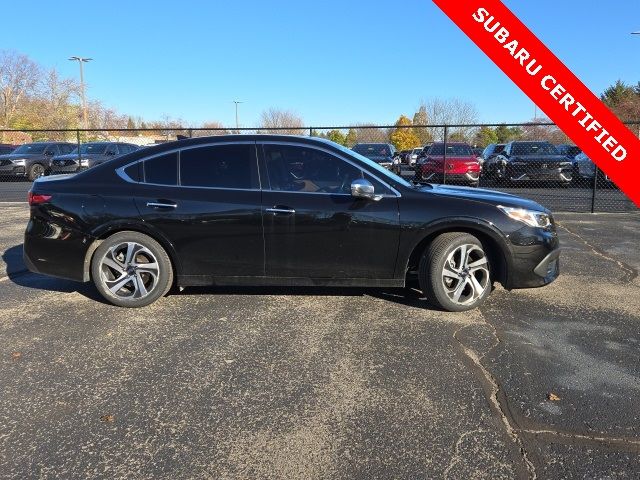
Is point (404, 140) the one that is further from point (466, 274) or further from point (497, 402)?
point (497, 402)

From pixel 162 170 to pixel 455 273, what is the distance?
2890 mm

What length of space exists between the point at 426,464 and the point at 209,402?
133cm

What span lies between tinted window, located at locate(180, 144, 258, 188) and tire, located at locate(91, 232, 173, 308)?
70 centimetres

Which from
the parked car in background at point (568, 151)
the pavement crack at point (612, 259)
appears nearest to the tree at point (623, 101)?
the parked car in background at point (568, 151)

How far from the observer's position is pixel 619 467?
7.75 feet

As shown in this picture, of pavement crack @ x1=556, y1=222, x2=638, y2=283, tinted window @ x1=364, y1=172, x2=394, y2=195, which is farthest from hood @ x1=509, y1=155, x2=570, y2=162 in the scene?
tinted window @ x1=364, y1=172, x2=394, y2=195

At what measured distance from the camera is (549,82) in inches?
159

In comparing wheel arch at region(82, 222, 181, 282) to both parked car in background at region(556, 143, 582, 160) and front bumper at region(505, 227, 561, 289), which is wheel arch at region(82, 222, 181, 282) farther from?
parked car in background at region(556, 143, 582, 160)

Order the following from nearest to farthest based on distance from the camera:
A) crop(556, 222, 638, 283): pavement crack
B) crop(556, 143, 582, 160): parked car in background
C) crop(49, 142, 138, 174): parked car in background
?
crop(556, 222, 638, 283): pavement crack → crop(556, 143, 582, 160): parked car in background → crop(49, 142, 138, 174): parked car in background

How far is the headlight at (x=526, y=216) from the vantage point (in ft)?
14.7

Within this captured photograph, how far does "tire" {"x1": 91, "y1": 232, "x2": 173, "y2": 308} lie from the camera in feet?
15.2

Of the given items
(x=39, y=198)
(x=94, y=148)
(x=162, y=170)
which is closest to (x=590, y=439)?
(x=162, y=170)

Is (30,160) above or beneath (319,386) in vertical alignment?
above

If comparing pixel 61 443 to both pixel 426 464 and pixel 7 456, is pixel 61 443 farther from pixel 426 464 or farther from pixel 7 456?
pixel 426 464
